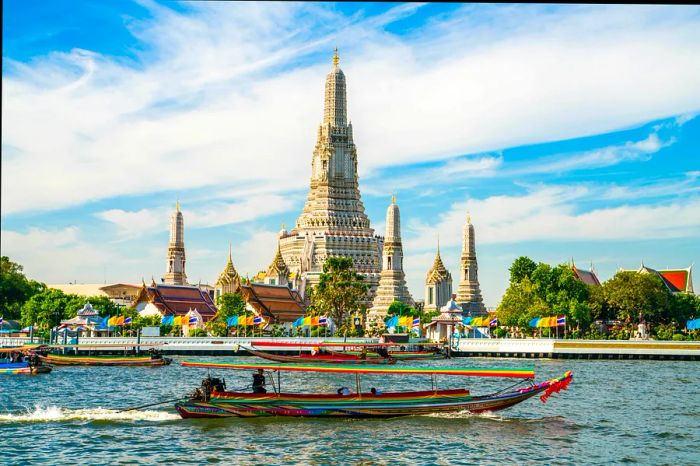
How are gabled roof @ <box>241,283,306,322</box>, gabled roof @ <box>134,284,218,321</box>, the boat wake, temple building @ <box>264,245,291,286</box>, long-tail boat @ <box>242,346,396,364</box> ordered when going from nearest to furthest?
the boat wake → long-tail boat @ <box>242,346,396,364</box> → gabled roof @ <box>134,284,218,321</box> → gabled roof @ <box>241,283,306,322</box> → temple building @ <box>264,245,291,286</box>

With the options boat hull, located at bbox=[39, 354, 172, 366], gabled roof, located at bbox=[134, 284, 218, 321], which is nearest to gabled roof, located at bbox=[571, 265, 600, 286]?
gabled roof, located at bbox=[134, 284, 218, 321]

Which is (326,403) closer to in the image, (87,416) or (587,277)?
(87,416)

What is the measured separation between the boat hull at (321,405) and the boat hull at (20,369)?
27156mm

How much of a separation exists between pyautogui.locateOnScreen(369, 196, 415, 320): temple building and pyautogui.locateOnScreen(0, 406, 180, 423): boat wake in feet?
268

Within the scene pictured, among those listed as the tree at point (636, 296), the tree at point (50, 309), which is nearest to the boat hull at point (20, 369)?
the tree at point (50, 309)

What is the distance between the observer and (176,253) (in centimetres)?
12725

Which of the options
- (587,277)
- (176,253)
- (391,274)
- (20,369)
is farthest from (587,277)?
(20,369)

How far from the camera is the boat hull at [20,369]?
178ft

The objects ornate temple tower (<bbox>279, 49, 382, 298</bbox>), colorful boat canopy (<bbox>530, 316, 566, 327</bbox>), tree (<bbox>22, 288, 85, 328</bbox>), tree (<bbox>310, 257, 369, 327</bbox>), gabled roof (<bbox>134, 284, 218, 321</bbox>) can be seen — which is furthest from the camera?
ornate temple tower (<bbox>279, 49, 382, 298</bbox>)

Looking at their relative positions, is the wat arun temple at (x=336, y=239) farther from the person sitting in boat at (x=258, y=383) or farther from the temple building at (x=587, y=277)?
the person sitting in boat at (x=258, y=383)

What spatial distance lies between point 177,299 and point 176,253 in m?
26.0

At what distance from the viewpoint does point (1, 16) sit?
516cm

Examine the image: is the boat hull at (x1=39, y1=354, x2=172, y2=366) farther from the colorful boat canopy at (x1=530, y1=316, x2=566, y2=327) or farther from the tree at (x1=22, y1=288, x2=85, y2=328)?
the colorful boat canopy at (x1=530, y1=316, x2=566, y2=327)

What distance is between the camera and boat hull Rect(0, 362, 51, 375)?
54.3m
